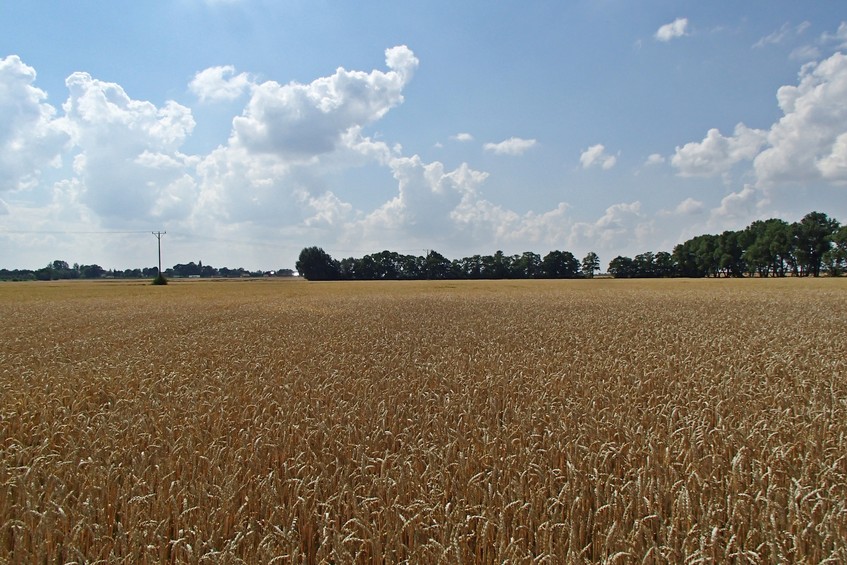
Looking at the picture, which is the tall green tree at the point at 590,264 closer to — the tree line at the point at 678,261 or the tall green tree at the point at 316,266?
the tree line at the point at 678,261

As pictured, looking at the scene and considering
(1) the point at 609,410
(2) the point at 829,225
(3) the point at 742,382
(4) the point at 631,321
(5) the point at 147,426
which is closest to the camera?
(5) the point at 147,426

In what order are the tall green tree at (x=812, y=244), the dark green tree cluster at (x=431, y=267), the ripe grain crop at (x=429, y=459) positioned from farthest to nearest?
the dark green tree cluster at (x=431, y=267) < the tall green tree at (x=812, y=244) < the ripe grain crop at (x=429, y=459)

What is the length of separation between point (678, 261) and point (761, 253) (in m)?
24.5

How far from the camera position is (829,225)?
120 m

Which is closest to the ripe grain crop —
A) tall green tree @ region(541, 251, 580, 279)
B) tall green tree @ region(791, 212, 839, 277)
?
tall green tree @ region(791, 212, 839, 277)

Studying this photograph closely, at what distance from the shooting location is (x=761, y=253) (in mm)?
124438

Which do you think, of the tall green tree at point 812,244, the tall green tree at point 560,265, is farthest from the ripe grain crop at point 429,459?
the tall green tree at point 560,265

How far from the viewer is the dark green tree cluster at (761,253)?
4636 inches

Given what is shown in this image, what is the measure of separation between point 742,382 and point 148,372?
10.4 m

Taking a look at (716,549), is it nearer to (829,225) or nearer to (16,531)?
(16,531)

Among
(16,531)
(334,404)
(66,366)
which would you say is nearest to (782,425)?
(334,404)

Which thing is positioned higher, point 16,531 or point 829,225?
point 829,225

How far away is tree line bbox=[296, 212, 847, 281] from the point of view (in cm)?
11856

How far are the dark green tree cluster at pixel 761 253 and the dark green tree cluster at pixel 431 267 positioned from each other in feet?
81.9
